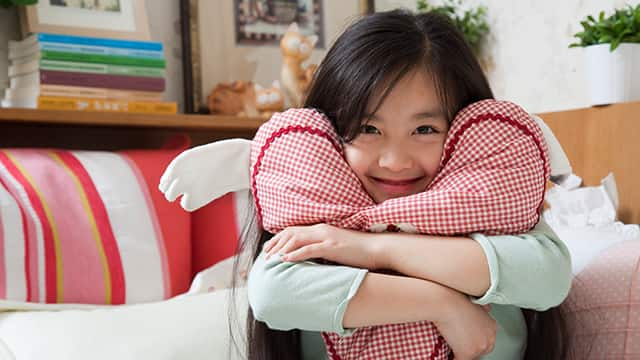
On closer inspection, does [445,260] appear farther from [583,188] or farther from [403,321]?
[583,188]

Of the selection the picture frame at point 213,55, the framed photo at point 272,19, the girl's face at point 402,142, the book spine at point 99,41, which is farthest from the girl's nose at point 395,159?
the framed photo at point 272,19

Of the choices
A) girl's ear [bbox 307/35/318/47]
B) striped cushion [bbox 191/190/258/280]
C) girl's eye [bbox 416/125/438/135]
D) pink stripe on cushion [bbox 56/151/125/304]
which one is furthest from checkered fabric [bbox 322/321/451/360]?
girl's ear [bbox 307/35/318/47]

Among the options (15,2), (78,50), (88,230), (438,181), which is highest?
(15,2)

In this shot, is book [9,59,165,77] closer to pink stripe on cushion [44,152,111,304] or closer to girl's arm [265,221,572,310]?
pink stripe on cushion [44,152,111,304]

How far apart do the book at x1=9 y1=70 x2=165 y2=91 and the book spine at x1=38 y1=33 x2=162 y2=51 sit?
70 millimetres

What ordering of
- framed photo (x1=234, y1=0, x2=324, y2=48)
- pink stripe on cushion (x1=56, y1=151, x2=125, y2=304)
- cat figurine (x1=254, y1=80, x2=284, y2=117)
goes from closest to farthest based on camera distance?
pink stripe on cushion (x1=56, y1=151, x2=125, y2=304) < cat figurine (x1=254, y1=80, x2=284, y2=117) < framed photo (x1=234, y1=0, x2=324, y2=48)

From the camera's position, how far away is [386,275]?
2.46 feet

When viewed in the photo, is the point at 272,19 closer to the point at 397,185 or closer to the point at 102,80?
the point at 102,80

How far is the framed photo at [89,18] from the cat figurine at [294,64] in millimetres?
359

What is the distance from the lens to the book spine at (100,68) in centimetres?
147

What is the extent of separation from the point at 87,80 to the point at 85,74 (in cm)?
1

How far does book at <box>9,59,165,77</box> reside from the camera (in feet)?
4.82

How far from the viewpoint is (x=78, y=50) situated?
1504 mm

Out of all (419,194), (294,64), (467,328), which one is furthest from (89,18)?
(467,328)
